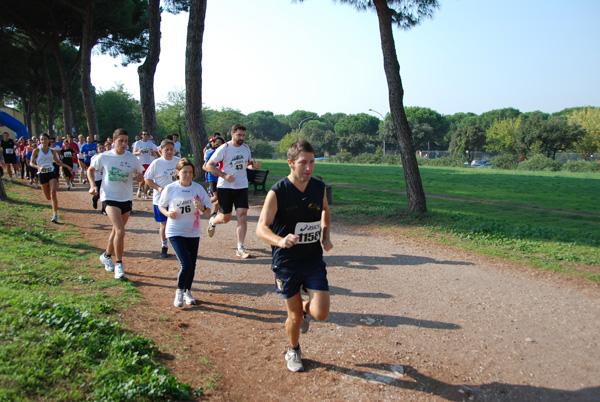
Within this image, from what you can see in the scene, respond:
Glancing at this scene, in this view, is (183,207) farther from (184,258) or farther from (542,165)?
(542,165)

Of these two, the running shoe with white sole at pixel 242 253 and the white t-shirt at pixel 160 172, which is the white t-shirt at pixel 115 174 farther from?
the running shoe with white sole at pixel 242 253

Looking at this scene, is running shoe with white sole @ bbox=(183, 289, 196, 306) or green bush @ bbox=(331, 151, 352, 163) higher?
green bush @ bbox=(331, 151, 352, 163)

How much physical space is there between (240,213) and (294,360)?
4.16 meters

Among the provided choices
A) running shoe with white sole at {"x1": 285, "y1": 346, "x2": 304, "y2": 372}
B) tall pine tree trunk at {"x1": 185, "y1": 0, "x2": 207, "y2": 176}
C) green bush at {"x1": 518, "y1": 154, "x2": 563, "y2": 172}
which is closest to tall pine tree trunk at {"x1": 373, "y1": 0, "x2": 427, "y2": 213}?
tall pine tree trunk at {"x1": 185, "y1": 0, "x2": 207, "y2": 176}

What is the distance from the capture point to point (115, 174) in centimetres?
686

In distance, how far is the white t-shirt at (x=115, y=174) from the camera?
678 centimetres

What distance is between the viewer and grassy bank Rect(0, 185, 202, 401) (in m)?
3.25

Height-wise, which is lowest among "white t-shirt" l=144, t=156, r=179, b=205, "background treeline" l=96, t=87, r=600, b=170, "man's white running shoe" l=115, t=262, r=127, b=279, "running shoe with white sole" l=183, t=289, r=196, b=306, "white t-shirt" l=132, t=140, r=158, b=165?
"running shoe with white sole" l=183, t=289, r=196, b=306

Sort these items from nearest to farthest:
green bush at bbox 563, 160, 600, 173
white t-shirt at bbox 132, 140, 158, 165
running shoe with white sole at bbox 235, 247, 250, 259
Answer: running shoe with white sole at bbox 235, 247, 250, 259 → white t-shirt at bbox 132, 140, 158, 165 → green bush at bbox 563, 160, 600, 173

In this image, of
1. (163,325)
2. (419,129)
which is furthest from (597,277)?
(419,129)

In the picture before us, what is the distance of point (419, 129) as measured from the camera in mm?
89312

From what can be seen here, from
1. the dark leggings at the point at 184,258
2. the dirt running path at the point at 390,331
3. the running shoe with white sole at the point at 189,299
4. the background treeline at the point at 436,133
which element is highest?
Result: the background treeline at the point at 436,133

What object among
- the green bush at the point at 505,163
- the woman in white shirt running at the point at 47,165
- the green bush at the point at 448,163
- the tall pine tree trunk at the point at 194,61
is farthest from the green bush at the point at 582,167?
the woman in white shirt running at the point at 47,165

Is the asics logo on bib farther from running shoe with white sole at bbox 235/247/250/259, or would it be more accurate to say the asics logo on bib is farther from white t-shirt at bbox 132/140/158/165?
white t-shirt at bbox 132/140/158/165
